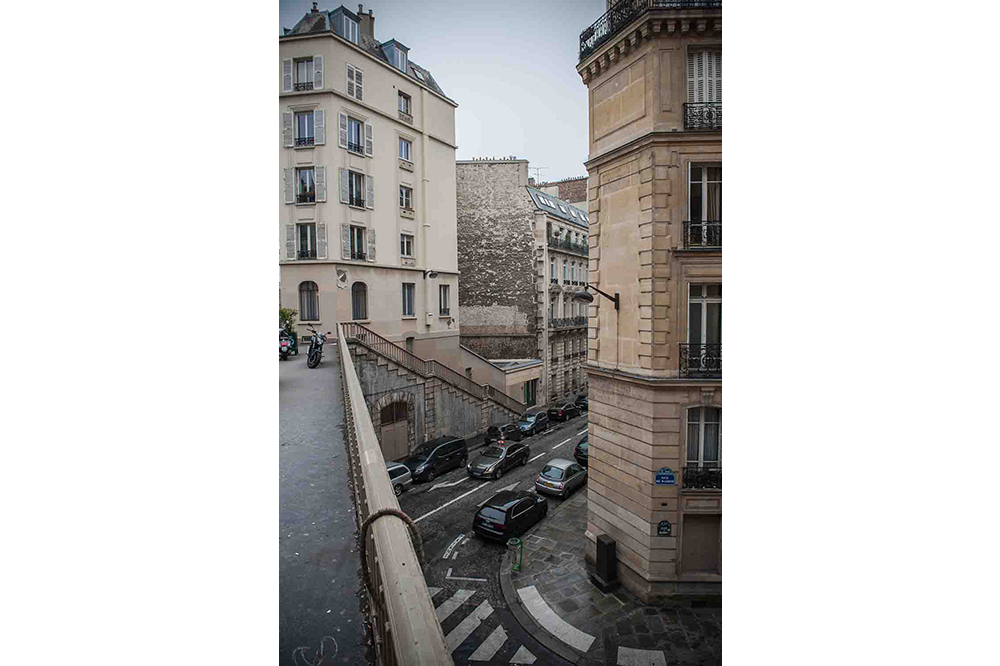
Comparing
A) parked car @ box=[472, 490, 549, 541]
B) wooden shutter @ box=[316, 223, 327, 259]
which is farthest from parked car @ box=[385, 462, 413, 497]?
wooden shutter @ box=[316, 223, 327, 259]

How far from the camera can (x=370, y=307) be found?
921cm

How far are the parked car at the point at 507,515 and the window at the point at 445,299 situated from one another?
20.9 feet

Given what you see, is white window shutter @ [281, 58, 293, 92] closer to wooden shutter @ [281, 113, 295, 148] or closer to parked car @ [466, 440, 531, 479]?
wooden shutter @ [281, 113, 295, 148]

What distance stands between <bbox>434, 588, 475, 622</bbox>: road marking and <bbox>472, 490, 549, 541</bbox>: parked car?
1.00 m

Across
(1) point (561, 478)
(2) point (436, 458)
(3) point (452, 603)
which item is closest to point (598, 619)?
(3) point (452, 603)

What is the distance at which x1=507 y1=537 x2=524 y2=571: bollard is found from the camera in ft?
15.9

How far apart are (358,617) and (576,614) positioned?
3324 millimetres

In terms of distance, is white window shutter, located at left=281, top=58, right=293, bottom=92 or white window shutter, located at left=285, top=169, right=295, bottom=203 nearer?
white window shutter, located at left=281, top=58, right=293, bottom=92

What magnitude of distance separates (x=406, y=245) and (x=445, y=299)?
A: 1998mm

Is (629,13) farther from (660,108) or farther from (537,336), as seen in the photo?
(537,336)

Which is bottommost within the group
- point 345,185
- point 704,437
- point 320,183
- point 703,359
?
point 704,437

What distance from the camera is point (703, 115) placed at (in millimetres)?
3652

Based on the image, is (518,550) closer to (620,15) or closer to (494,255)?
(620,15)
